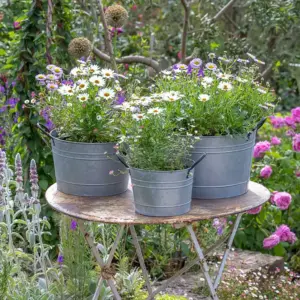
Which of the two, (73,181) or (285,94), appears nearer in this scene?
(73,181)

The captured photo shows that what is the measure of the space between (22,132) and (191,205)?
167 centimetres

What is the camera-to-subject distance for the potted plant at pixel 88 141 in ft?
7.66

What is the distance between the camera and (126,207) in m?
2.28

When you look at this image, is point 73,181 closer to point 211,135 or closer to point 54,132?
point 54,132

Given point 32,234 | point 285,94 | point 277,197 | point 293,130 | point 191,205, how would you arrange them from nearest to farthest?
1. point 191,205
2. point 32,234
3. point 277,197
4. point 293,130
5. point 285,94

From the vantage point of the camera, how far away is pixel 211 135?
2.35 m

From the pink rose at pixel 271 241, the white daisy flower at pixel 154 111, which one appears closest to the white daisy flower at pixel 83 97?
the white daisy flower at pixel 154 111

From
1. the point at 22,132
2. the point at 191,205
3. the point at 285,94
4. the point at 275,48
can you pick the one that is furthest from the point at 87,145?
the point at 285,94

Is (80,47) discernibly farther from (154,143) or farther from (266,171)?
(154,143)

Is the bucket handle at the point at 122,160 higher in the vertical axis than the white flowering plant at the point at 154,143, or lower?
lower

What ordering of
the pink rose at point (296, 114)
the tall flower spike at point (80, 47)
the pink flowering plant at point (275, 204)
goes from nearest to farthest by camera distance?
the tall flower spike at point (80, 47) < the pink flowering plant at point (275, 204) < the pink rose at point (296, 114)

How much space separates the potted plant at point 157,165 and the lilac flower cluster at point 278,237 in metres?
1.58

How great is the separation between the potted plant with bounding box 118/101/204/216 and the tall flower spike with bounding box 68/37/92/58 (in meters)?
1.40

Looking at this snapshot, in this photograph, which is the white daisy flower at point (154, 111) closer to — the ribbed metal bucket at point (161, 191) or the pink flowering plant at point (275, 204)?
the ribbed metal bucket at point (161, 191)
